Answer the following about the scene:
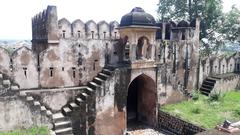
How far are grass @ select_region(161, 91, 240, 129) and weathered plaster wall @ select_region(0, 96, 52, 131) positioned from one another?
6.97m

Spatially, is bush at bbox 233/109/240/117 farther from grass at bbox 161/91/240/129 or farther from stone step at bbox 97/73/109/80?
stone step at bbox 97/73/109/80


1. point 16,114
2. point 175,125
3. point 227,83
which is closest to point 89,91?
point 16,114

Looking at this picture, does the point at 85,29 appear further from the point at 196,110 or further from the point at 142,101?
the point at 196,110

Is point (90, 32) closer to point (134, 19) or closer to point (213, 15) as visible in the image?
point (134, 19)

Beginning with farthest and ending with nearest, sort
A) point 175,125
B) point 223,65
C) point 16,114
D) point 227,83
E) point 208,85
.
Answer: point 223,65
point 227,83
point 208,85
point 175,125
point 16,114

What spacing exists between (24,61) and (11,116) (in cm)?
279

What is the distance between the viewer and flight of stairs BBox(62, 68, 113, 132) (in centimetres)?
1161

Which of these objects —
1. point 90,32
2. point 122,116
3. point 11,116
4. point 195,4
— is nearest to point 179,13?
point 195,4

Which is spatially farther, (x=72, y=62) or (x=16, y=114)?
(x=72, y=62)

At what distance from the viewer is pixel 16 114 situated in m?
9.80

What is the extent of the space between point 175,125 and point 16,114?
24.9 feet

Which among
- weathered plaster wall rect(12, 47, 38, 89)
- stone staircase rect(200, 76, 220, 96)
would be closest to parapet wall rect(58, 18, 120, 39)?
weathered plaster wall rect(12, 47, 38, 89)

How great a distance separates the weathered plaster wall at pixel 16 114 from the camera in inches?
378

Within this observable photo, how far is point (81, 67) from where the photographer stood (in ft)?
43.7
